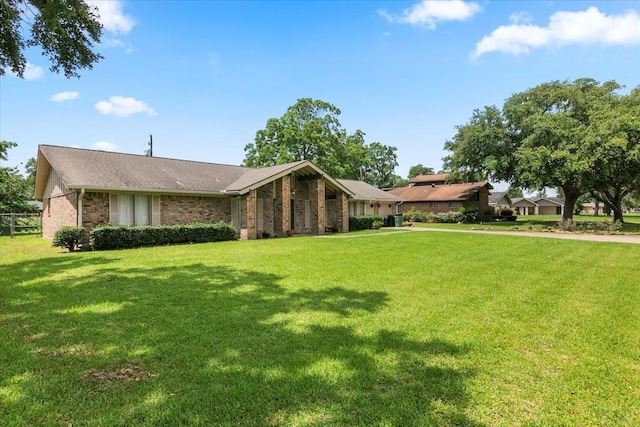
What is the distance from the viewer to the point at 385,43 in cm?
1429

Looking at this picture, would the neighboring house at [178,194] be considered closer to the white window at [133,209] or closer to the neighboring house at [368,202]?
the white window at [133,209]

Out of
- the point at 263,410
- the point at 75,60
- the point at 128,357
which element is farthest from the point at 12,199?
the point at 263,410

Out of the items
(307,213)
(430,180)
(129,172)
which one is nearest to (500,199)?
(430,180)

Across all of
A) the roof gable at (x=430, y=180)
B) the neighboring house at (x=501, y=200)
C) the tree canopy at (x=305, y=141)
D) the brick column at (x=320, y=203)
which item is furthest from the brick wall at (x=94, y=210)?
the neighboring house at (x=501, y=200)

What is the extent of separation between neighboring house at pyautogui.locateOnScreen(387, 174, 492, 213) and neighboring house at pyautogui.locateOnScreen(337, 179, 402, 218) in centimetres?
816

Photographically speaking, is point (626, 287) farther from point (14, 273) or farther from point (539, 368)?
point (14, 273)

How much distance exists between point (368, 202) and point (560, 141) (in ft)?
50.5

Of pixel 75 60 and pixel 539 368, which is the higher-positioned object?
pixel 75 60

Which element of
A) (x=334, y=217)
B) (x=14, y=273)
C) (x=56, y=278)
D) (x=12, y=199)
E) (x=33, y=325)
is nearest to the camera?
(x=33, y=325)

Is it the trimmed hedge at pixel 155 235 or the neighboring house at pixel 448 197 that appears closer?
the trimmed hedge at pixel 155 235

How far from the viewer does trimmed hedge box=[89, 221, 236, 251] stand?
14.5 m

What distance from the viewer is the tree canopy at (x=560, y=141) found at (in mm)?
23469

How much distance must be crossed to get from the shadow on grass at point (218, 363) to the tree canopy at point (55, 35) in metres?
7.07

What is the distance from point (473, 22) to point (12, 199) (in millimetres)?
35589
